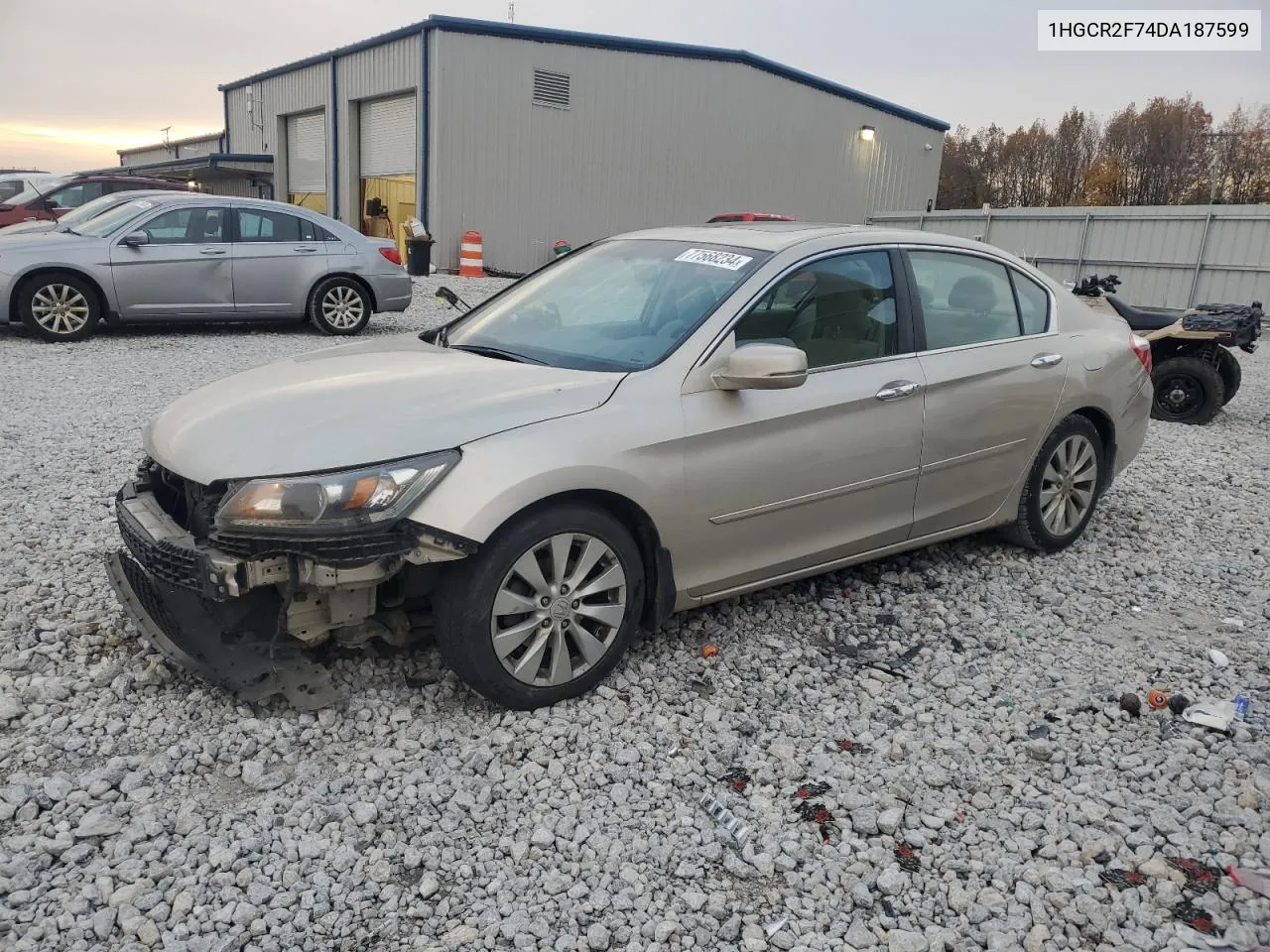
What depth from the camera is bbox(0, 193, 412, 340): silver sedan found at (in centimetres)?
975

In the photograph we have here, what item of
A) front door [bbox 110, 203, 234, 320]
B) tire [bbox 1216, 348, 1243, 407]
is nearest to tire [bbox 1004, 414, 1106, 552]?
tire [bbox 1216, 348, 1243, 407]

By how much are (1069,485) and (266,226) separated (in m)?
8.96

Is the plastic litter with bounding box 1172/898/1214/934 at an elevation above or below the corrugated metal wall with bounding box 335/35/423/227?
below

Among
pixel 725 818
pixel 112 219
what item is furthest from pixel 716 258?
pixel 112 219

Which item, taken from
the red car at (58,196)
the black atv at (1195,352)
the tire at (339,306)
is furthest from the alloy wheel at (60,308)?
the black atv at (1195,352)

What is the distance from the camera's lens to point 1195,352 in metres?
9.34

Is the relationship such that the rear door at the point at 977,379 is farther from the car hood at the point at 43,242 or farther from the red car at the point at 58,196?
the red car at the point at 58,196

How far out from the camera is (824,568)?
4.06 m

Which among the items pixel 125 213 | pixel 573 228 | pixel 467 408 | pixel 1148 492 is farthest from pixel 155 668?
pixel 573 228

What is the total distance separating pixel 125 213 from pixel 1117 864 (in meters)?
10.7

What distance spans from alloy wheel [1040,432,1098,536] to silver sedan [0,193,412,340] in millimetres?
8589

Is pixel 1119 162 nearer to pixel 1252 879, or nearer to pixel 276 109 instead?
pixel 276 109

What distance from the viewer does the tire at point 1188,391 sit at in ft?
30.1

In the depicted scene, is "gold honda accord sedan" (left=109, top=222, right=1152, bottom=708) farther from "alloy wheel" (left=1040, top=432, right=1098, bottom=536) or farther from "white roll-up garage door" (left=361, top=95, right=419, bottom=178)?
"white roll-up garage door" (left=361, top=95, right=419, bottom=178)
